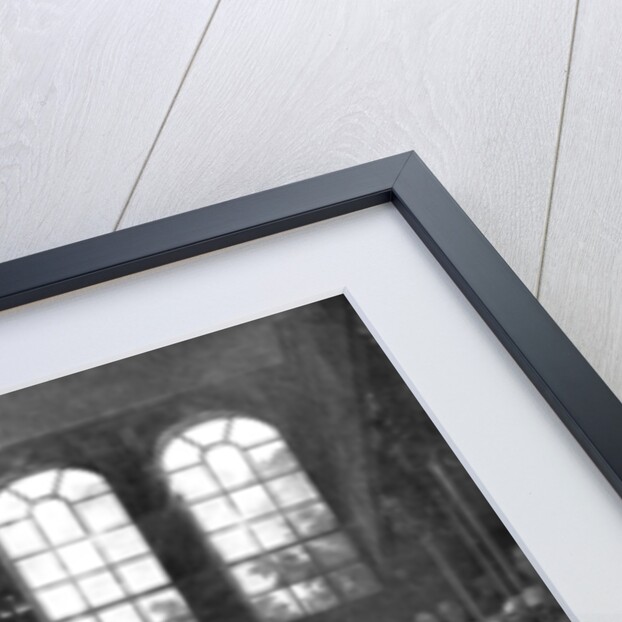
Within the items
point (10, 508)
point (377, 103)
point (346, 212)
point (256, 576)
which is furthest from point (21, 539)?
point (377, 103)

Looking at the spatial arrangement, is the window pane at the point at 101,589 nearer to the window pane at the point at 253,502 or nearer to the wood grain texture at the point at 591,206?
the window pane at the point at 253,502

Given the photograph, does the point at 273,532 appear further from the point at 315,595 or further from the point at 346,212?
the point at 346,212

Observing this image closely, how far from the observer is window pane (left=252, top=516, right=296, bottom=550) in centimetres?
43

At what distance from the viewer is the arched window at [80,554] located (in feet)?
1.38

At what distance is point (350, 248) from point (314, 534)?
16 cm

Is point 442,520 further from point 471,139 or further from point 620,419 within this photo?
point 471,139

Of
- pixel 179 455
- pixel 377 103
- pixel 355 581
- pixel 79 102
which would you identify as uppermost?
pixel 79 102

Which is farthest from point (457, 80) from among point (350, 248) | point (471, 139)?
point (350, 248)

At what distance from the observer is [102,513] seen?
0.44 metres

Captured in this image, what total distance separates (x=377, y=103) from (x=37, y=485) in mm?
329

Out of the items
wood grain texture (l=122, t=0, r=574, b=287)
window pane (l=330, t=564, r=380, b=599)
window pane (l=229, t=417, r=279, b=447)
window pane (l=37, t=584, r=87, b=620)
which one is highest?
wood grain texture (l=122, t=0, r=574, b=287)

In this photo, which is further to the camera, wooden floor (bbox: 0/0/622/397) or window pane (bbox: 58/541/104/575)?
wooden floor (bbox: 0/0/622/397)

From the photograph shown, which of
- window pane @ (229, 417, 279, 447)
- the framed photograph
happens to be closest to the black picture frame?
the framed photograph

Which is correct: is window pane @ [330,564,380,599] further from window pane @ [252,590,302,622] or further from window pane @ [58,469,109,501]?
window pane @ [58,469,109,501]
